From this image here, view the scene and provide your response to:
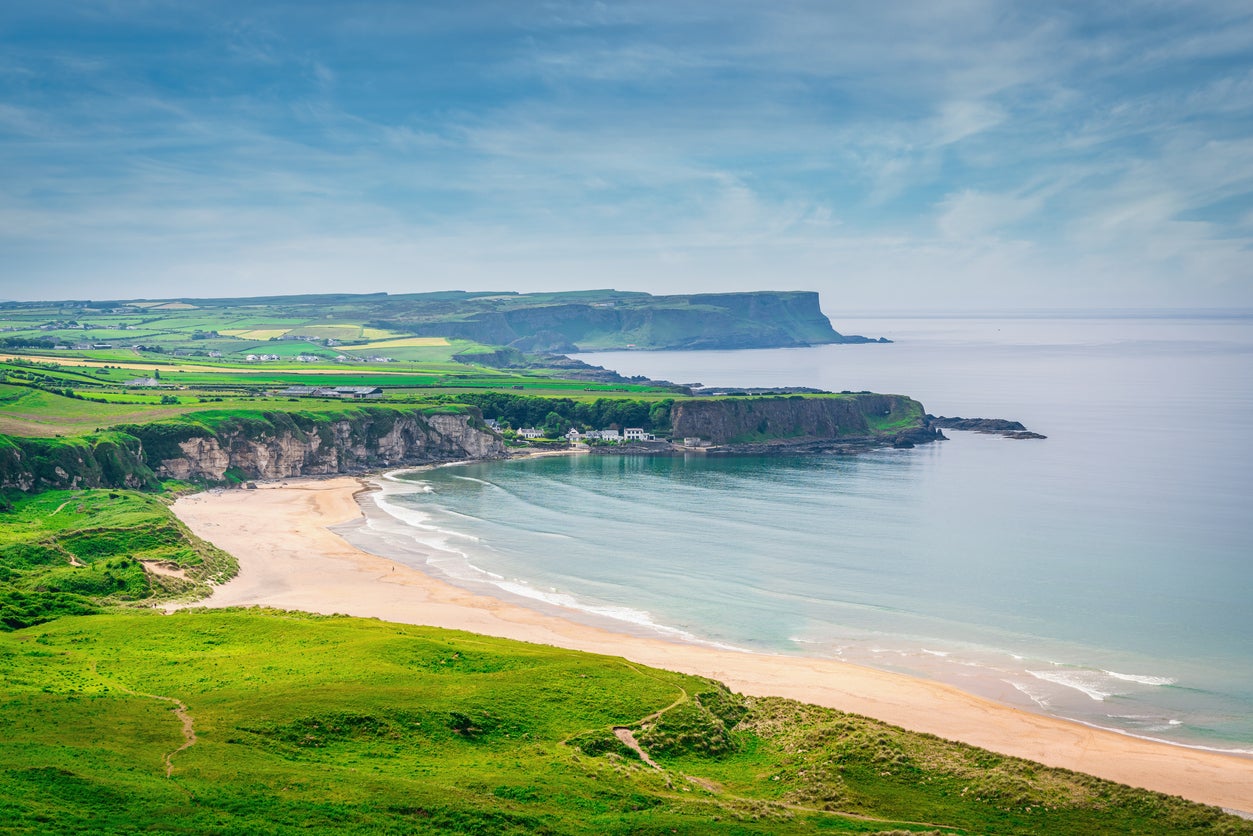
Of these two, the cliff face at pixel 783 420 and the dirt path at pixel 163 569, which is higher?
the cliff face at pixel 783 420

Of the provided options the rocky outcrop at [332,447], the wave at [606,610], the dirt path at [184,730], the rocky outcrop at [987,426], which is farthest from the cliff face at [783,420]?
the dirt path at [184,730]

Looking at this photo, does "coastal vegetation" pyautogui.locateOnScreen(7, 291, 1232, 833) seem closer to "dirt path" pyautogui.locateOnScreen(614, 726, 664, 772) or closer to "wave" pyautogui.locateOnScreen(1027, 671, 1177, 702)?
"dirt path" pyautogui.locateOnScreen(614, 726, 664, 772)

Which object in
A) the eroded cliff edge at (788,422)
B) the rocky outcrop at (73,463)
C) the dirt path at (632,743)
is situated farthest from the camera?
the eroded cliff edge at (788,422)

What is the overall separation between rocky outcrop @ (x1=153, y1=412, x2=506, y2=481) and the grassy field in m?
76.3

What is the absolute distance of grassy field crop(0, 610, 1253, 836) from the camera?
2953cm

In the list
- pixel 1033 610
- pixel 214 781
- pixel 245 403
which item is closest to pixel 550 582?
pixel 1033 610

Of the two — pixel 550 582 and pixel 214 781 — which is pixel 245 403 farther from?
pixel 214 781

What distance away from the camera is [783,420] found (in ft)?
572

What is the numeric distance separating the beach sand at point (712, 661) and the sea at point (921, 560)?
2488mm

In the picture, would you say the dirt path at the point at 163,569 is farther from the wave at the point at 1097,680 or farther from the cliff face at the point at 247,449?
the wave at the point at 1097,680

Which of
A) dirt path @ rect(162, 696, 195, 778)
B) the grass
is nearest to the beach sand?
the grass

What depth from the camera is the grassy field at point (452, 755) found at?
29.5 m

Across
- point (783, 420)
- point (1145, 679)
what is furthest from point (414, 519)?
point (783, 420)

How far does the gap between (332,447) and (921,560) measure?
8730 cm
